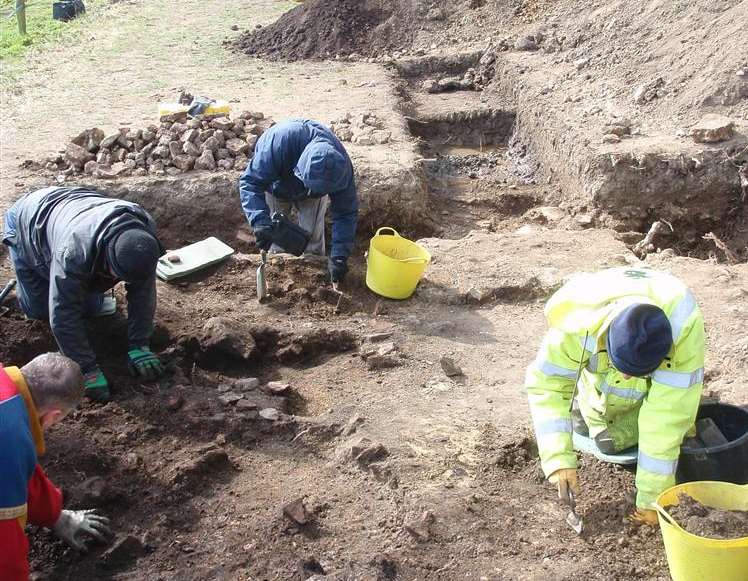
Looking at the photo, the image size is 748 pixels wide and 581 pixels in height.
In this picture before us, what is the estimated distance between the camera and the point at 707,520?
9.29 feet

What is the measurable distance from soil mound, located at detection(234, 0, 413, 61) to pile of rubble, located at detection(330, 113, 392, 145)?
14.0ft

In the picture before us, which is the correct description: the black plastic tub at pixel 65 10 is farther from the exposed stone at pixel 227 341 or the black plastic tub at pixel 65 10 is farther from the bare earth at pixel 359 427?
the exposed stone at pixel 227 341

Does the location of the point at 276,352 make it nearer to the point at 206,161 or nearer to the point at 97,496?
the point at 97,496

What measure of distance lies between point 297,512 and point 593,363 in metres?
1.47

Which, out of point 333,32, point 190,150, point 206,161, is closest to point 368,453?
point 206,161

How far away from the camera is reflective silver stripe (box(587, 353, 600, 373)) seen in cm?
322

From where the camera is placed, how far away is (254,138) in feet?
24.7

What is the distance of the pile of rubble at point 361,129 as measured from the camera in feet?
26.0

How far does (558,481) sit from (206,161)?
4.97 m

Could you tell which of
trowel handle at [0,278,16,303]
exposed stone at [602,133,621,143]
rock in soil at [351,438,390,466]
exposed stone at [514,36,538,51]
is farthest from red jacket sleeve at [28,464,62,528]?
exposed stone at [514,36,538,51]

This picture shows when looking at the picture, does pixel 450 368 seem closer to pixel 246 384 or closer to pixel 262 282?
pixel 246 384

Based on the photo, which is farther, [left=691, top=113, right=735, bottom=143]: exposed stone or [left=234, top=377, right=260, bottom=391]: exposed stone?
[left=691, top=113, right=735, bottom=143]: exposed stone

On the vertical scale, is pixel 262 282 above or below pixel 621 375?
below

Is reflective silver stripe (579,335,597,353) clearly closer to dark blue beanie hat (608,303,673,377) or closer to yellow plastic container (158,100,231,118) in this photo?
dark blue beanie hat (608,303,673,377)
